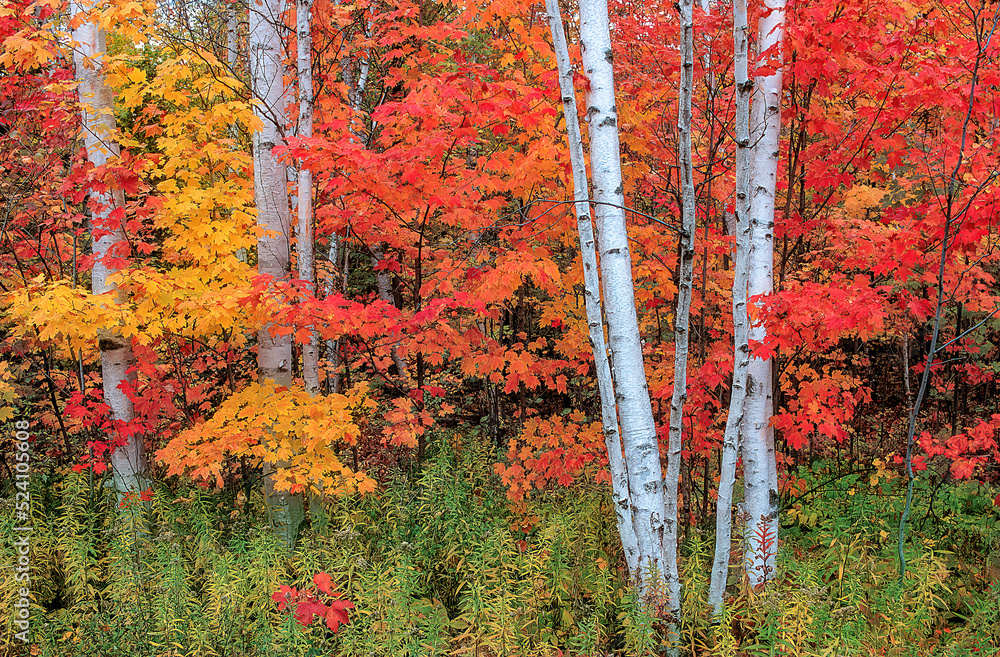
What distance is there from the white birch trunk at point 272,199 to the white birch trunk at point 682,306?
Result: 3.22 m

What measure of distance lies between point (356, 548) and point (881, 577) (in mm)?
3985

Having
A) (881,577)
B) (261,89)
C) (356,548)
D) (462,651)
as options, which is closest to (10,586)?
(356,548)

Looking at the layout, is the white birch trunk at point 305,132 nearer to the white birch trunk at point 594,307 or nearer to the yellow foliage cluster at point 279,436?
the yellow foliage cluster at point 279,436

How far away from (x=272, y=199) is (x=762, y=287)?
402 centimetres

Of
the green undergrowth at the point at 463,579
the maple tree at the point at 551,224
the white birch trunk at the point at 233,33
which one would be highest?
the white birch trunk at the point at 233,33

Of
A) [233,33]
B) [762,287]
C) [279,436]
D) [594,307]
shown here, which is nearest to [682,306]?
[594,307]

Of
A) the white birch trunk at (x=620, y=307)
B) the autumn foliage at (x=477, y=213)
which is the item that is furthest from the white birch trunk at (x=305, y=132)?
the white birch trunk at (x=620, y=307)

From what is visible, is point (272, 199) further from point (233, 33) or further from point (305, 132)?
point (233, 33)

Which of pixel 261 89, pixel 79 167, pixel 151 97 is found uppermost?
pixel 151 97

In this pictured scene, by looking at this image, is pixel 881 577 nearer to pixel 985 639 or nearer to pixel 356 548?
pixel 985 639

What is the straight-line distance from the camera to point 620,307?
3740mm

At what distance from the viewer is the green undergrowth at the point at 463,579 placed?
12.1 feet

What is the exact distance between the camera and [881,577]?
454 centimetres

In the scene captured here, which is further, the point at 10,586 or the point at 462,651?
the point at 10,586
